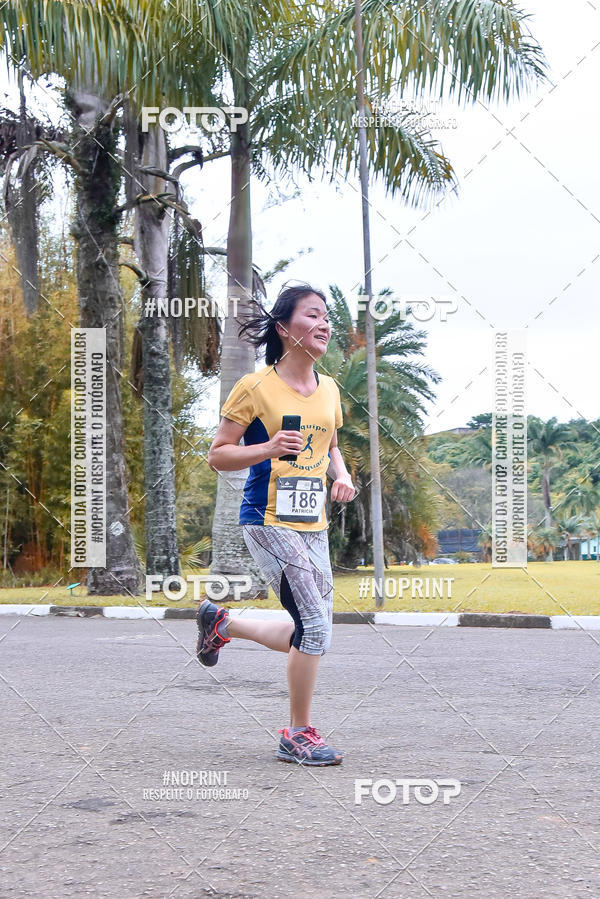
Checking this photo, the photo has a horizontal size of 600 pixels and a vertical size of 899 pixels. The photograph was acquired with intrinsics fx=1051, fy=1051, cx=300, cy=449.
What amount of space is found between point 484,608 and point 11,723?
8212 mm

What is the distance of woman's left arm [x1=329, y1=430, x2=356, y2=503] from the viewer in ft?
12.8

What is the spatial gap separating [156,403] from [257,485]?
11.7 metres

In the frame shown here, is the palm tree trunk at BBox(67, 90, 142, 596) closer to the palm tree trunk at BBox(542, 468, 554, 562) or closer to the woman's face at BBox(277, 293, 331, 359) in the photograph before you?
the woman's face at BBox(277, 293, 331, 359)

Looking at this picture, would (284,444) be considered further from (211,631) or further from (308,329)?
→ (211,631)

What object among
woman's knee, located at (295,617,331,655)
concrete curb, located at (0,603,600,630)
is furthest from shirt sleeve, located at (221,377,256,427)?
concrete curb, located at (0,603,600,630)

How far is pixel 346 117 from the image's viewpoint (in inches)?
528

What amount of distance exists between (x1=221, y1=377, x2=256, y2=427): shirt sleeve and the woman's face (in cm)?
26

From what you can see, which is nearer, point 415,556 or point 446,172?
point 446,172

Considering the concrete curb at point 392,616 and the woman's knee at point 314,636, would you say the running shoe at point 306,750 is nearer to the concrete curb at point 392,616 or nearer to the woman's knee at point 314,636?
the woman's knee at point 314,636

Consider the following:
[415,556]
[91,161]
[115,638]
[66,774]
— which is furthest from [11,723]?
[415,556]

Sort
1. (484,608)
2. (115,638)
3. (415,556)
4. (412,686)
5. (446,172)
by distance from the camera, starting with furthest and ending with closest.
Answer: (415,556) → (446,172) → (484,608) → (115,638) → (412,686)

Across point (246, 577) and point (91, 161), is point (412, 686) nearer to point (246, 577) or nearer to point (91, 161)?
point (246, 577)

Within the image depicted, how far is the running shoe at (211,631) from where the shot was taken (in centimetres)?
422

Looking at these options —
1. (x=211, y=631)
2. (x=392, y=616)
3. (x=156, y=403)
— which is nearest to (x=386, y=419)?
(x=156, y=403)
